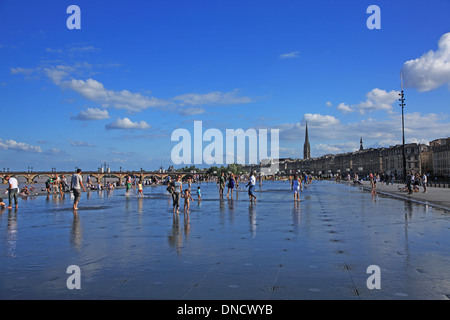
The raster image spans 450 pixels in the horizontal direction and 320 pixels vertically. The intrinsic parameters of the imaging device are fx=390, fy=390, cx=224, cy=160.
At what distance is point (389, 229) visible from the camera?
416 inches

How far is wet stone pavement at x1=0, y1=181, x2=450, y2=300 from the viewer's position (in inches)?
197

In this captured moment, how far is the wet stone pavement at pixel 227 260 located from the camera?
16.4 feet

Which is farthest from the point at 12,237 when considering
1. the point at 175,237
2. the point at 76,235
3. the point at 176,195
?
the point at 176,195

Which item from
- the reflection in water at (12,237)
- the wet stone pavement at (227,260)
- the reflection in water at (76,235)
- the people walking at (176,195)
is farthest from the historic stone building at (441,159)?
the reflection in water at (12,237)

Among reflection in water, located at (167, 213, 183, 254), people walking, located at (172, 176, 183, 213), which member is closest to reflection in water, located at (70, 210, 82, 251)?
reflection in water, located at (167, 213, 183, 254)

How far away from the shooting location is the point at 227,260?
6781 millimetres

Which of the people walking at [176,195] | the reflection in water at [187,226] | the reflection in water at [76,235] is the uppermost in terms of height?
the people walking at [176,195]

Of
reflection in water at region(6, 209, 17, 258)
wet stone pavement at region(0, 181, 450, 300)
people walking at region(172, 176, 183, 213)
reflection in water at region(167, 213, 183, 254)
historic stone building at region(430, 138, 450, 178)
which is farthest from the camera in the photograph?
historic stone building at region(430, 138, 450, 178)

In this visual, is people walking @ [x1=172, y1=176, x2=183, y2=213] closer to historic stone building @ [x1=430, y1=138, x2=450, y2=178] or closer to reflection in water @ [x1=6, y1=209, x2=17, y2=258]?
reflection in water @ [x1=6, y1=209, x2=17, y2=258]

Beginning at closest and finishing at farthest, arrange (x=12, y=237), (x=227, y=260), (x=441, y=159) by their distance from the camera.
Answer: (x=227, y=260)
(x=12, y=237)
(x=441, y=159)

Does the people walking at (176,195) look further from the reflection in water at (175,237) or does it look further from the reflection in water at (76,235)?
the reflection in water at (76,235)

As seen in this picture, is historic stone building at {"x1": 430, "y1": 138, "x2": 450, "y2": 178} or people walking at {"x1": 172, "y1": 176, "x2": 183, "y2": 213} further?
historic stone building at {"x1": 430, "y1": 138, "x2": 450, "y2": 178}

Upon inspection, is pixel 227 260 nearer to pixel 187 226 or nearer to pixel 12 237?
pixel 187 226
